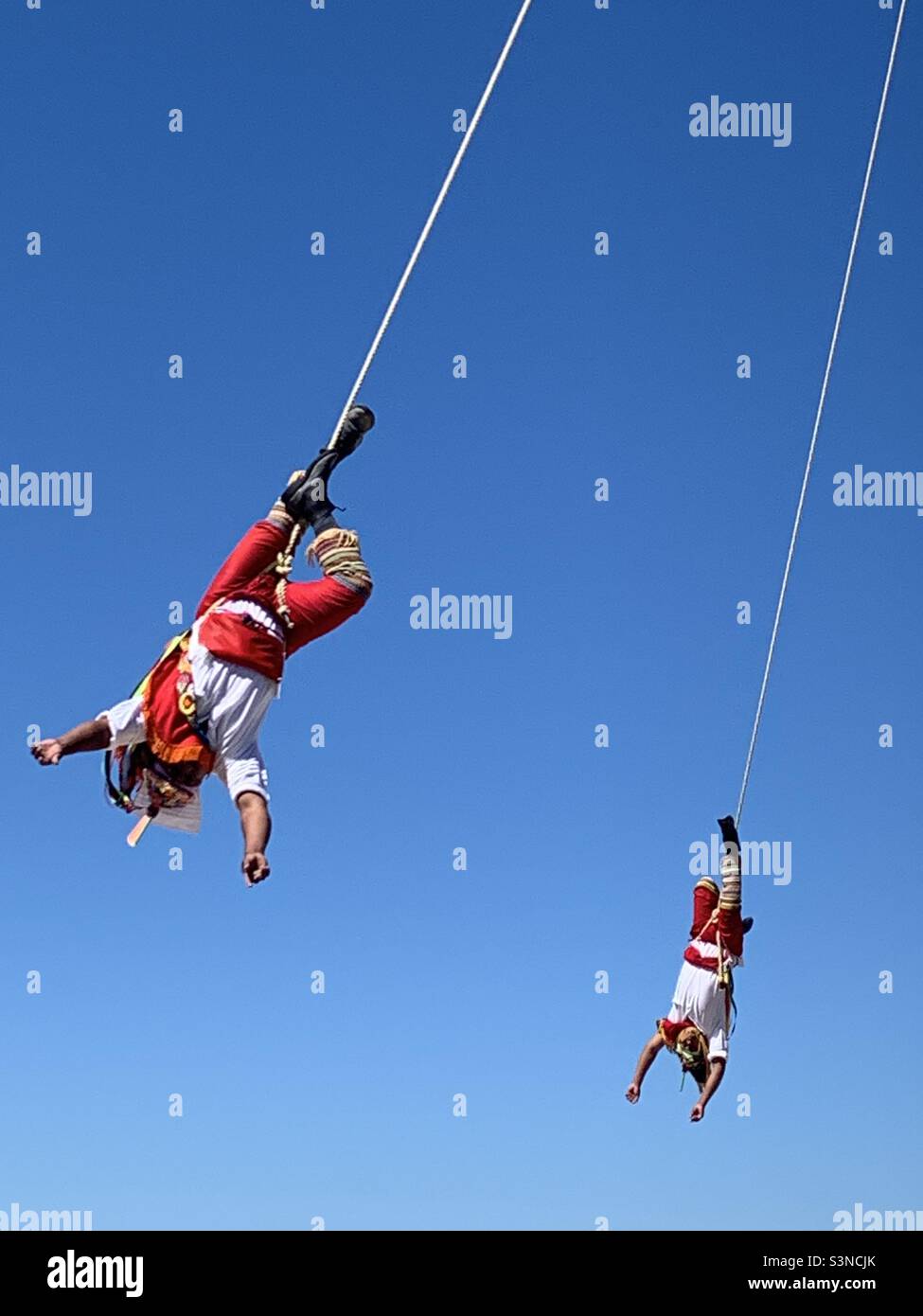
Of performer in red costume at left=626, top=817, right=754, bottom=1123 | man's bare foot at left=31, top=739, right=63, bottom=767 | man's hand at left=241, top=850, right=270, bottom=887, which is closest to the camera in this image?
man's hand at left=241, top=850, right=270, bottom=887

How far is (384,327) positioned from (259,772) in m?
1.83

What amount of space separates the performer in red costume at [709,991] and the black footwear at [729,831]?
6.8 inches

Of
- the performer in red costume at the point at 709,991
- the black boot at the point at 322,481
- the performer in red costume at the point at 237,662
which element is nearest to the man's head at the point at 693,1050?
the performer in red costume at the point at 709,991

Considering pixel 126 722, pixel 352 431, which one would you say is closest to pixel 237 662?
pixel 126 722

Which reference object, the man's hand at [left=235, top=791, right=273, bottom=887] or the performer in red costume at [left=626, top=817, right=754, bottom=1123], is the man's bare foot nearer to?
the man's hand at [left=235, top=791, right=273, bottom=887]

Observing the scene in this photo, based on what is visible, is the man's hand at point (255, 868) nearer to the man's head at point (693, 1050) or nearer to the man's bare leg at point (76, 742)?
the man's bare leg at point (76, 742)

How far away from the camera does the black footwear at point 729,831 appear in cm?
1400

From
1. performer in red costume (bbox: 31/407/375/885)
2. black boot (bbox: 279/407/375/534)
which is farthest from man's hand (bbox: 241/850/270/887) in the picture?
black boot (bbox: 279/407/375/534)

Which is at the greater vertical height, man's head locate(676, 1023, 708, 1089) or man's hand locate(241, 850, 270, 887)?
man's hand locate(241, 850, 270, 887)

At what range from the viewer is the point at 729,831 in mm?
14039

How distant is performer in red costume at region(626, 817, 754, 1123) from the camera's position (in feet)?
44.8

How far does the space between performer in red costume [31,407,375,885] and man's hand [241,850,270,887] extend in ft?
1.25

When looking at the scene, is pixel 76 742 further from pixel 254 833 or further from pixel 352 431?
pixel 352 431
